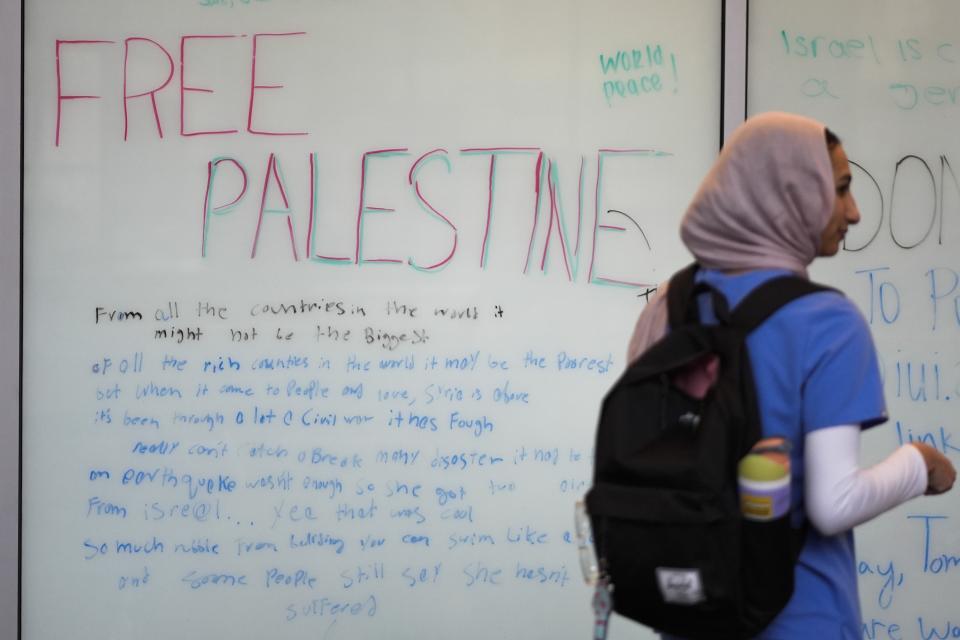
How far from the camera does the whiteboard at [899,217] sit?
3.21 meters

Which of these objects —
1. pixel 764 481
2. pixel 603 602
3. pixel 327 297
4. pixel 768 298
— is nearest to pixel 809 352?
pixel 768 298

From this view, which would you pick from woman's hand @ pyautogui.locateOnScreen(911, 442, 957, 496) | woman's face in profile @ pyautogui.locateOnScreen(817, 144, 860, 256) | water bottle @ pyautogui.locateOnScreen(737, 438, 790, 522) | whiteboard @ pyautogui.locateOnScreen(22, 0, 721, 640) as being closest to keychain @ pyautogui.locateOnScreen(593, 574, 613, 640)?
water bottle @ pyautogui.locateOnScreen(737, 438, 790, 522)

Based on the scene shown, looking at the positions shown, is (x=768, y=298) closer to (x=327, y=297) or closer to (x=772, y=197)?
(x=772, y=197)

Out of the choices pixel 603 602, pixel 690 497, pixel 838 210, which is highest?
pixel 838 210

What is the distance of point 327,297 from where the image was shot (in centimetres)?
314

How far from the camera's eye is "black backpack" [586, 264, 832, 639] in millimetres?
1534

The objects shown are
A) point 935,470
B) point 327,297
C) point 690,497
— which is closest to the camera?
point 690,497

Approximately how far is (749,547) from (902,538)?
192 centimetres

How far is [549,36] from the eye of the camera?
315 cm

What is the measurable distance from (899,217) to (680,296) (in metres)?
1.76

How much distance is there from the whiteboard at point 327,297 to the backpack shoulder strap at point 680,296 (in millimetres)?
1353

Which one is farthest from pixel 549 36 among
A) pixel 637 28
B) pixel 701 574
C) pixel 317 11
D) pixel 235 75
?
pixel 701 574

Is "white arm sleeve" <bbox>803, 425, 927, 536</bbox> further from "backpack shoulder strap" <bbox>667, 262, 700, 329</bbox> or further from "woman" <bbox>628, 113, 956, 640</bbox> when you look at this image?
"backpack shoulder strap" <bbox>667, 262, 700, 329</bbox>

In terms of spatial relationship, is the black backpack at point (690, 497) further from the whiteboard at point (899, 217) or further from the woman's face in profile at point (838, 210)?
the whiteboard at point (899, 217)
